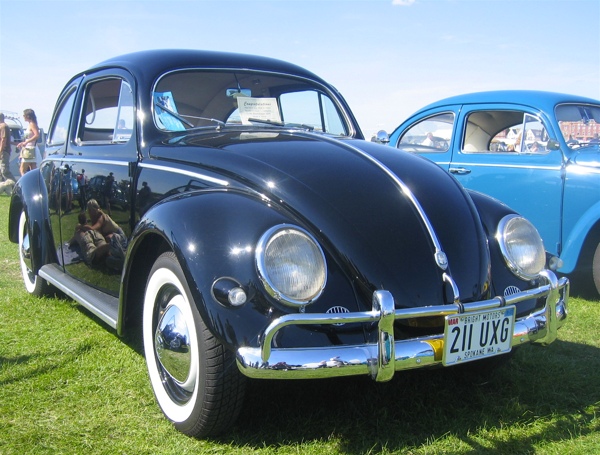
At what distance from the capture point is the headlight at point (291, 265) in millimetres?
2156

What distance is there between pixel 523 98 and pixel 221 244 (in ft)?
13.7

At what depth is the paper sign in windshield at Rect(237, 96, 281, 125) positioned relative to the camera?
360 cm

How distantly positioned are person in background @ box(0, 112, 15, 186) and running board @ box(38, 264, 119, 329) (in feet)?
32.3

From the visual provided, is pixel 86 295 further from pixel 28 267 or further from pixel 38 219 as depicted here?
pixel 28 267

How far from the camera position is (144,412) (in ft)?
8.97

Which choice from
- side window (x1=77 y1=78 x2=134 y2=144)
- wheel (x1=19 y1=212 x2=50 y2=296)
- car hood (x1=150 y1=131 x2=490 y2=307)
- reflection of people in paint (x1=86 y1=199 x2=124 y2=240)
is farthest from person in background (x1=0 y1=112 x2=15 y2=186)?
car hood (x1=150 y1=131 x2=490 y2=307)

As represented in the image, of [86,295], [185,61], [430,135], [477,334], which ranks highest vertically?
[185,61]

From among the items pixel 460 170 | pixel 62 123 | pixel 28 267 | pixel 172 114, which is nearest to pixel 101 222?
pixel 172 114

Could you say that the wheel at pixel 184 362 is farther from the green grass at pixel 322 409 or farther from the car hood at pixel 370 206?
the car hood at pixel 370 206

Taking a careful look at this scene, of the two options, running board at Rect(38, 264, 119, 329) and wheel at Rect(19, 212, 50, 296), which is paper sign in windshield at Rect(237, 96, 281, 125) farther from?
wheel at Rect(19, 212, 50, 296)

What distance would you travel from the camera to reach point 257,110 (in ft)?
12.0

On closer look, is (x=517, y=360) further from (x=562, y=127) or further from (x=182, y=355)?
(x=562, y=127)

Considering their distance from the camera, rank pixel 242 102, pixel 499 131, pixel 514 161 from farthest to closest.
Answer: pixel 499 131, pixel 514 161, pixel 242 102

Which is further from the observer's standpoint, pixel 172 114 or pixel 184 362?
pixel 172 114
